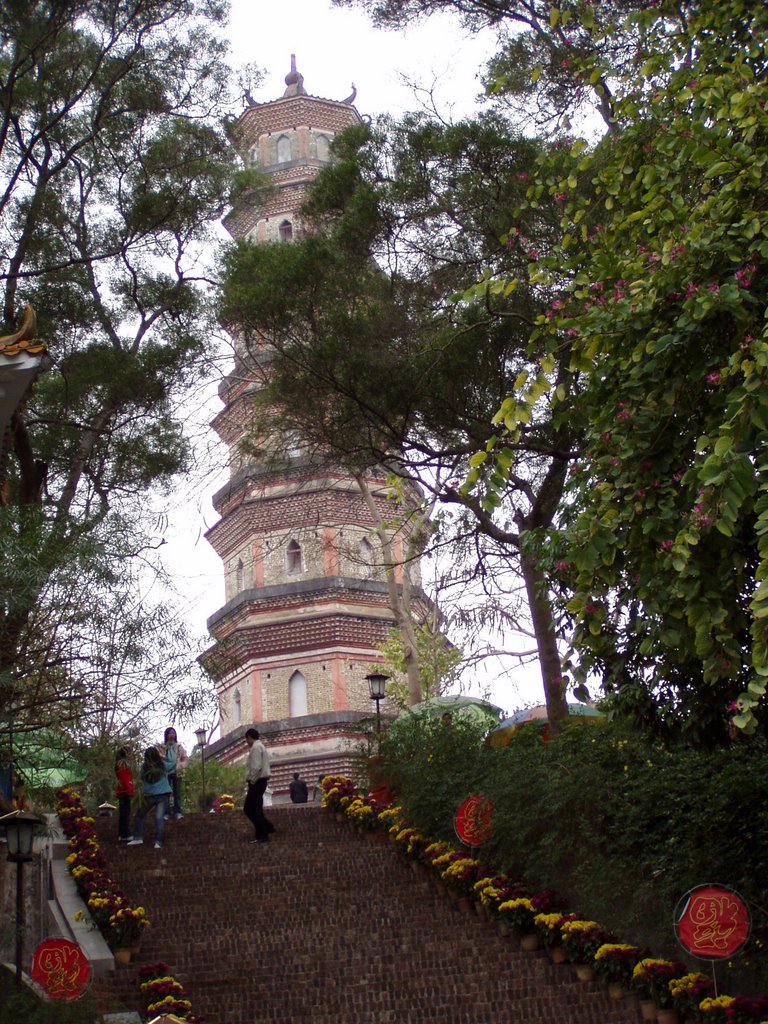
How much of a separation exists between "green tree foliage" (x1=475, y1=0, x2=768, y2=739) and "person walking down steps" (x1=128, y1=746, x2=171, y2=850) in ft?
18.7

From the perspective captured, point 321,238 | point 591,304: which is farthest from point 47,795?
point 321,238

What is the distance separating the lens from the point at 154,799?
575 inches

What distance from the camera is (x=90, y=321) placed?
50.5ft

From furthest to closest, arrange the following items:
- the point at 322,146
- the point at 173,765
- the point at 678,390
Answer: the point at 322,146 < the point at 173,765 < the point at 678,390

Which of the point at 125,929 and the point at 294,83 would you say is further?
the point at 294,83

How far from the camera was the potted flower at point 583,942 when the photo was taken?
34.9 feet

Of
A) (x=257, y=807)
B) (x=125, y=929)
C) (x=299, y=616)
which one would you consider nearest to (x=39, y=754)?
(x=125, y=929)

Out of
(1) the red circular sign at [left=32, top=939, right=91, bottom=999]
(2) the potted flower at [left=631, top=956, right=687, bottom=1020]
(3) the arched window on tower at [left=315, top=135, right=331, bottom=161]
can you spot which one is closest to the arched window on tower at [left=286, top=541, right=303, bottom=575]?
(3) the arched window on tower at [left=315, top=135, right=331, bottom=161]

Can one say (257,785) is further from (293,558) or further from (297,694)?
(293,558)

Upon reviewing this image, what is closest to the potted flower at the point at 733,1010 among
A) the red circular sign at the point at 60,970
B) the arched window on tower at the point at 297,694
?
the red circular sign at the point at 60,970

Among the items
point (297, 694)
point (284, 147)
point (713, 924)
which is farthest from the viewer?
point (284, 147)

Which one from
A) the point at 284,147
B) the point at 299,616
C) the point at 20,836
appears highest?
the point at 284,147

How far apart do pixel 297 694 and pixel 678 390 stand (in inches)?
863

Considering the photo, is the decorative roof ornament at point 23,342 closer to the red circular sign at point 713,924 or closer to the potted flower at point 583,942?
the potted flower at point 583,942
